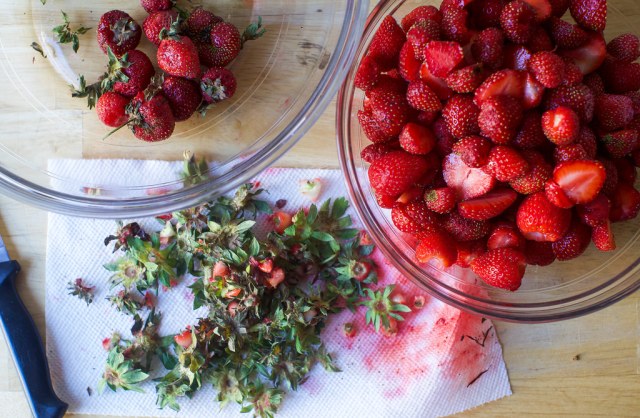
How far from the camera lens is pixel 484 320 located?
4.17 ft

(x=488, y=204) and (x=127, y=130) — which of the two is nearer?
(x=488, y=204)

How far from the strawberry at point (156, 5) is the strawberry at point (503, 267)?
29.2 inches

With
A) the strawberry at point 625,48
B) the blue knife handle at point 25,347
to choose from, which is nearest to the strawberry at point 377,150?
the strawberry at point 625,48

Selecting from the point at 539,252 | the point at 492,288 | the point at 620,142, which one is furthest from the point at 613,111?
the point at 492,288

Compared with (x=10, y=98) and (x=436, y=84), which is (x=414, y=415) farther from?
(x=10, y=98)

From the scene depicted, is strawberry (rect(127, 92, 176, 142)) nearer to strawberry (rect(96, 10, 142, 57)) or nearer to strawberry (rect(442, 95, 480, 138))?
strawberry (rect(96, 10, 142, 57))

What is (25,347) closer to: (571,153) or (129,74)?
(129,74)

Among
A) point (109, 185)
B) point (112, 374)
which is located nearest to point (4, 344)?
point (112, 374)

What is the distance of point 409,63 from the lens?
1.00 meters

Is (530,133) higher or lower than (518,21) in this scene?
lower

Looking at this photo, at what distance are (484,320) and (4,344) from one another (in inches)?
41.0

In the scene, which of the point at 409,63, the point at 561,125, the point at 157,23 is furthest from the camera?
the point at 157,23

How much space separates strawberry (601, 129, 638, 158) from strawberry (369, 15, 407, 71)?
376mm

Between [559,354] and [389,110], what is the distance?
2.26ft
